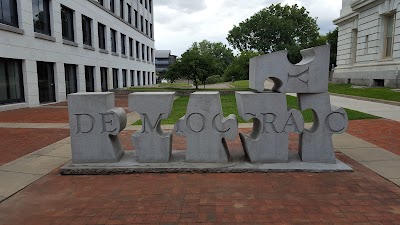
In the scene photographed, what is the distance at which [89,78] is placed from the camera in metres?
25.8

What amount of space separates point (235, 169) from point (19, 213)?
339 centimetres

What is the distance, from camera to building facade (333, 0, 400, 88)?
76.3ft

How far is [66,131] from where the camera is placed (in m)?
10.0

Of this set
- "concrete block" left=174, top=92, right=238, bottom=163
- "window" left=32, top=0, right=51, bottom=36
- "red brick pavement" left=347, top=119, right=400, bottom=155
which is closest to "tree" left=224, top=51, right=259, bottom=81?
"window" left=32, top=0, right=51, bottom=36

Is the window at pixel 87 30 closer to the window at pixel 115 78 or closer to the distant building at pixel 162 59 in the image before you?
the window at pixel 115 78

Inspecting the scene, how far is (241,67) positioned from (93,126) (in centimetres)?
5132

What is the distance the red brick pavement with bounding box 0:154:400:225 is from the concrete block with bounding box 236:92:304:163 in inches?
19.3

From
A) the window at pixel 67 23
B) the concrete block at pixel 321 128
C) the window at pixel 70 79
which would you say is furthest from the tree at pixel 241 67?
the concrete block at pixel 321 128

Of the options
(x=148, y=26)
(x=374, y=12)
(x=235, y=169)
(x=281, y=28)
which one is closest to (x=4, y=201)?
(x=235, y=169)

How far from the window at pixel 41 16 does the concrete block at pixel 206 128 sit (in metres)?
16.0

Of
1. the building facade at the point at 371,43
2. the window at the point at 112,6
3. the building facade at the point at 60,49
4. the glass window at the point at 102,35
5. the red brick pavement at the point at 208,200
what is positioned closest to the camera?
the red brick pavement at the point at 208,200

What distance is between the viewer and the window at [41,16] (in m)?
18.0

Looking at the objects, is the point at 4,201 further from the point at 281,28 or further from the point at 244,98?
the point at 281,28

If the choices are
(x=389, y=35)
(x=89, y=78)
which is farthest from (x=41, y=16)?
(x=389, y=35)
